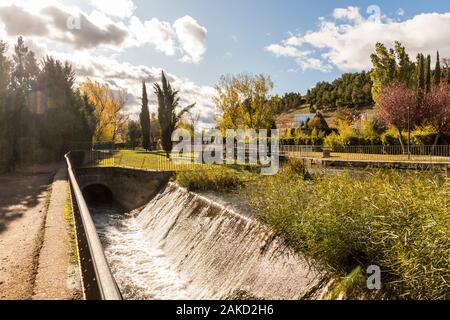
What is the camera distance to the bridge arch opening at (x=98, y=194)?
23781mm

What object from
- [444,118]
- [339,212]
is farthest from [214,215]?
[444,118]

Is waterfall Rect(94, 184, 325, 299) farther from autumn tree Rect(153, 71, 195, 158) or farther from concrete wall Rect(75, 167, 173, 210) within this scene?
autumn tree Rect(153, 71, 195, 158)

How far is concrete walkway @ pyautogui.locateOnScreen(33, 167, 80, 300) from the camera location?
5.43 metres

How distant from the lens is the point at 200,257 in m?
9.99

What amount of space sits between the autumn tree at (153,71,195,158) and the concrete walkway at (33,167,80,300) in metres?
22.6

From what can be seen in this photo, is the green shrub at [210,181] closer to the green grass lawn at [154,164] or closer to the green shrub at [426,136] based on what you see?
the green grass lawn at [154,164]

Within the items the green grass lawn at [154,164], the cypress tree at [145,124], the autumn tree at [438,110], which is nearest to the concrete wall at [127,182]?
the green grass lawn at [154,164]

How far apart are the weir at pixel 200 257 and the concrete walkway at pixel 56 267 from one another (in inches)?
69.3

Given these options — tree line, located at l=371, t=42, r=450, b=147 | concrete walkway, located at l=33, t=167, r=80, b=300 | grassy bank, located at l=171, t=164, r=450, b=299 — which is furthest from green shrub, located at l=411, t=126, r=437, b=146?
concrete walkway, located at l=33, t=167, r=80, b=300

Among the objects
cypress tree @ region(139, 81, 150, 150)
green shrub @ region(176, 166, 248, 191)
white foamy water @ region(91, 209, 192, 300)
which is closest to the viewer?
white foamy water @ region(91, 209, 192, 300)

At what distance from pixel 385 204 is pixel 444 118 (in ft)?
97.9

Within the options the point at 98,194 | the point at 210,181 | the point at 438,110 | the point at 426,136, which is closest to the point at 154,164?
the point at 98,194

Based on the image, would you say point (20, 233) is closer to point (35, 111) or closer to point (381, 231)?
point (381, 231)
